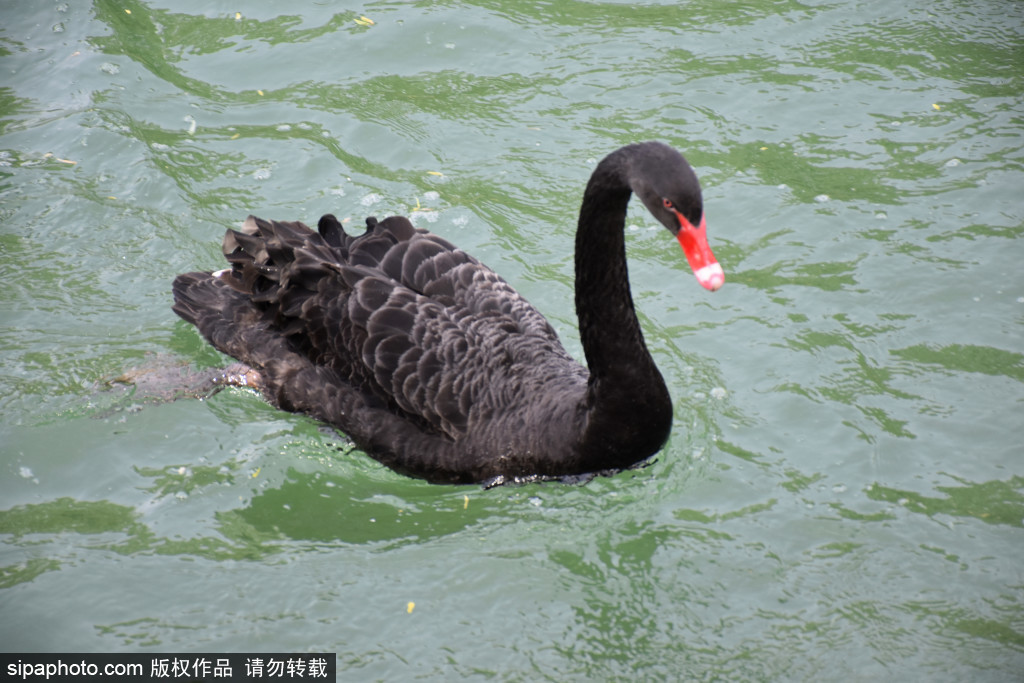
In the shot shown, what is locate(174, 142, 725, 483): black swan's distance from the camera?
4469 mm

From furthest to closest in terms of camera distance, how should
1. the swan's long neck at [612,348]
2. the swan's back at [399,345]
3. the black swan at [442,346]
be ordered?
the swan's back at [399,345] < the black swan at [442,346] < the swan's long neck at [612,348]

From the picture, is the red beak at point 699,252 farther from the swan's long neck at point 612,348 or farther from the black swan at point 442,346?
the swan's long neck at point 612,348

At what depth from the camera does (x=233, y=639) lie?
4250 mm

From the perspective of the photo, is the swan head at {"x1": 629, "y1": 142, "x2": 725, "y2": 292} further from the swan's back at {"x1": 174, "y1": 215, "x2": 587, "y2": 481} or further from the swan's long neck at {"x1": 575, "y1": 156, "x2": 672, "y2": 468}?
the swan's back at {"x1": 174, "y1": 215, "x2": 587, "y2": 481}

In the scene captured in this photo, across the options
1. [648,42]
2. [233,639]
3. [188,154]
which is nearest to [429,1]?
[648,42]

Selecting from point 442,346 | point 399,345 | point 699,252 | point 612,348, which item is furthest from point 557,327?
point 699,252

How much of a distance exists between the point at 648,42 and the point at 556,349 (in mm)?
4186

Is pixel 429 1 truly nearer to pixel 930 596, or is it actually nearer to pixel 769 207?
pixel 769 207

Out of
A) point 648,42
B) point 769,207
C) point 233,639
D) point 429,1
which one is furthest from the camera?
point 429,1

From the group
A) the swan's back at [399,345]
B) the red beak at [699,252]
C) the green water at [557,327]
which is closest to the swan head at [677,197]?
the red beak at [699,252]

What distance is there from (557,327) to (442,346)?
1.35 metres

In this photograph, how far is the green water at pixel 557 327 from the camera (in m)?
4.34

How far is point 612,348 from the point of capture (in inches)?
176

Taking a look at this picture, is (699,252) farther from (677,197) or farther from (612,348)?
(612,348)
